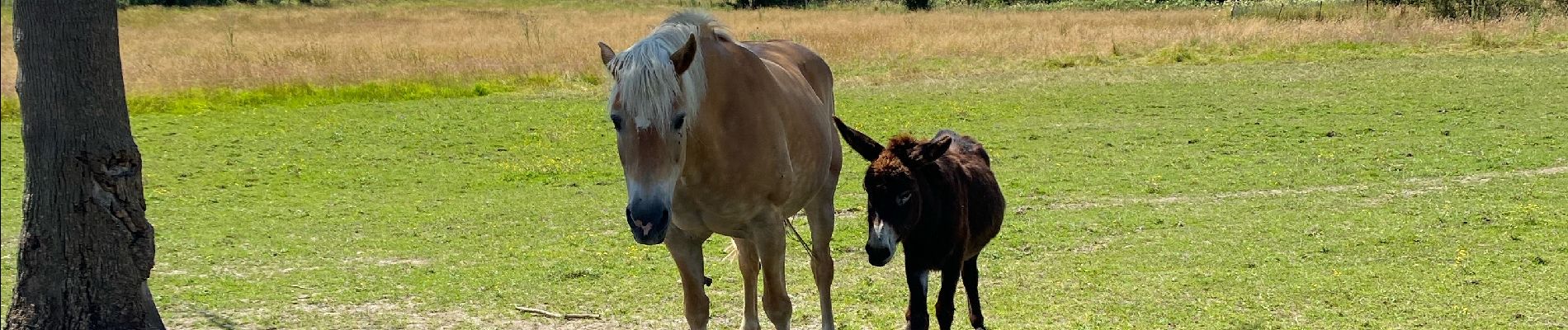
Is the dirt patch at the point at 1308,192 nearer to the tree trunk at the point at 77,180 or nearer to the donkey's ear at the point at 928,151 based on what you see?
the donkey's ear at the point at 928,151

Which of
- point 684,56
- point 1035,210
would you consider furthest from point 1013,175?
point 684,56

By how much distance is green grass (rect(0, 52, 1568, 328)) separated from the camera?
20.5ft

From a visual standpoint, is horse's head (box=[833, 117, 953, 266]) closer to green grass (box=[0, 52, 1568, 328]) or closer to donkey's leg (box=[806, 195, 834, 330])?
donkey's leg (box=[806, 195, 834, 330])

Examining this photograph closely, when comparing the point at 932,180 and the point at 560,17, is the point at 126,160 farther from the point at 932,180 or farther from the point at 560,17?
the point at 560,17

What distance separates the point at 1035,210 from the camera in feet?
30.1

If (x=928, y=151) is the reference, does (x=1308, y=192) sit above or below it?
below

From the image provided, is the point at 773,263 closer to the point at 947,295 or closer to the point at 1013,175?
the point at 947,295

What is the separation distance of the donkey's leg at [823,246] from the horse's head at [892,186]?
0.59m

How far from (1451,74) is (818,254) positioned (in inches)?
574

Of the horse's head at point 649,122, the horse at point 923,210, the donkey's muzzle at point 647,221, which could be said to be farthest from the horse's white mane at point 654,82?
the horse at point 923,210

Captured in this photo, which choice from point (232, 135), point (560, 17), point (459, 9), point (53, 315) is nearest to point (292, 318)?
point (53, 315)

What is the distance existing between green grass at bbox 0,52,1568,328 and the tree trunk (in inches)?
42.9

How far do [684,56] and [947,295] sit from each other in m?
1.86

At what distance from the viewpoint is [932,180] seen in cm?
492
